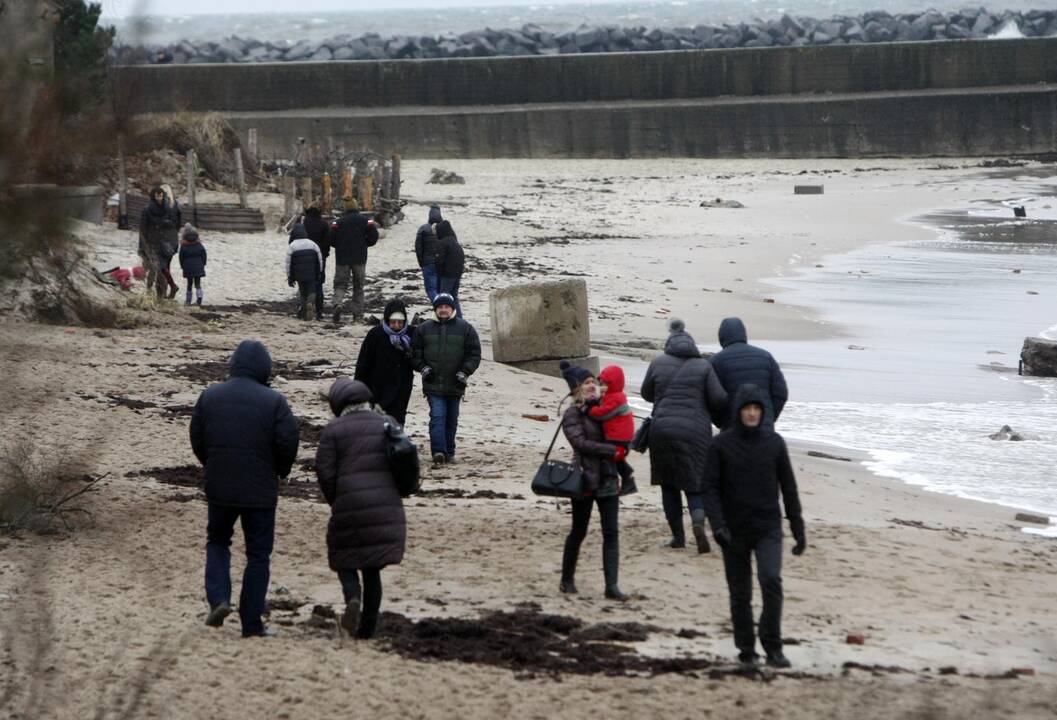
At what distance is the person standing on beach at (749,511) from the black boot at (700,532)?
1.91 m

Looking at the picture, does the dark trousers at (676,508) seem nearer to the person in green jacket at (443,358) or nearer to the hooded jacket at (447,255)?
the person in green jacket at (443,358)

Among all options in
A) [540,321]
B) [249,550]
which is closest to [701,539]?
[249,550]

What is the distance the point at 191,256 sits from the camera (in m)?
17.8

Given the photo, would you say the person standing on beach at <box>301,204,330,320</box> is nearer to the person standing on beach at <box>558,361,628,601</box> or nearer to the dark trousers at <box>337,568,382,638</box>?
the person standing on beach at <box>558,361,628,601</box>

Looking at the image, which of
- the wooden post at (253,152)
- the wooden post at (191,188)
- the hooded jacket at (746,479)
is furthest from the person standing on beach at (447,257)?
the wooden post at (253,152)

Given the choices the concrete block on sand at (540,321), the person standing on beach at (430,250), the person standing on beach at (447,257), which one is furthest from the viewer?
the person standing on beach at (430,250)

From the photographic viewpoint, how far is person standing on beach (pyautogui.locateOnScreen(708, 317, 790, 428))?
29.0ft

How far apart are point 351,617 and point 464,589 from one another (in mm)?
1174

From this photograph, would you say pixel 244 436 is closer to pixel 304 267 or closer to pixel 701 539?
pixel 701 539

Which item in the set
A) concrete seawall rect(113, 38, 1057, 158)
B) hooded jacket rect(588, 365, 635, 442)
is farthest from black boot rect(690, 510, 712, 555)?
concrete seawall rect(113, 38, 1057, 158)

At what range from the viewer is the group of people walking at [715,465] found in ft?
21.9

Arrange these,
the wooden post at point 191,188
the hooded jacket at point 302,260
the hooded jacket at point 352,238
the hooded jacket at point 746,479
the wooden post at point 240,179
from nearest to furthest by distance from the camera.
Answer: the hooded jacket at point 746,479 < the hooded jacket at point 302,260 < the hooded jacket at point 352,238 < the wooden post at point 191,188 < the wooden post at point 240,179

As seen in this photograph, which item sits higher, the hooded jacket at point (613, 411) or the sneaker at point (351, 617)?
the hooded jacket at point (613, 411)

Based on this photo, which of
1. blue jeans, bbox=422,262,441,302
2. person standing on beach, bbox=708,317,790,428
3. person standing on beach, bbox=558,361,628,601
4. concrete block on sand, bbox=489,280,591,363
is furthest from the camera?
blue jeans, bbox=422,262,441,302
